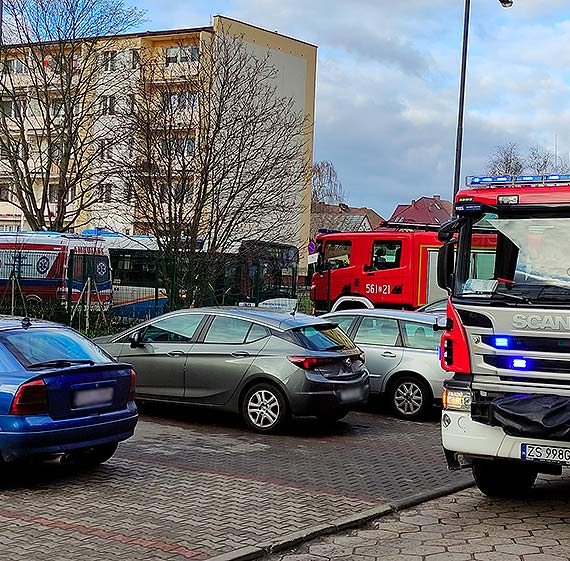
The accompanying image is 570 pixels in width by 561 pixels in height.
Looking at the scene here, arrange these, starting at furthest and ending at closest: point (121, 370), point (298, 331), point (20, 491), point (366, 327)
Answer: point (366, 327), point (298, 331), point (121, 370), point (20, 491)

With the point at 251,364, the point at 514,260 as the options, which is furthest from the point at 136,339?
the point at 514,260

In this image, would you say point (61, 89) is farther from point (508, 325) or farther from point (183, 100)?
point (508, 325)

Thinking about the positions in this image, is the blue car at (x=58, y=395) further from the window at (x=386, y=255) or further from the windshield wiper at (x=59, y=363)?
the window at (x=386, y=255)

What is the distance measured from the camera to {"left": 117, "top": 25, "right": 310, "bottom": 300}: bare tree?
20.2m

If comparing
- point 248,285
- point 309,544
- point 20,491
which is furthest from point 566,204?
point 248,285

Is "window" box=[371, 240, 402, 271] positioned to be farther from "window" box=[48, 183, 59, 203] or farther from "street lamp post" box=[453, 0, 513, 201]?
"window" box=[48, 183, 59, 203]

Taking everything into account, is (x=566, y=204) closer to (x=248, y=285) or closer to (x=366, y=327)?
(x=366, y=327)

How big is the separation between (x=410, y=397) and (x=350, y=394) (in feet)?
7.17

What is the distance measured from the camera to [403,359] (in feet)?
46.3

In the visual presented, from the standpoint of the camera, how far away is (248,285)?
73.8 feet

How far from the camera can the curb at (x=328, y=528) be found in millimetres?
6887

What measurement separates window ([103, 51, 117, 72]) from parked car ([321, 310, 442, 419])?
20.8 m

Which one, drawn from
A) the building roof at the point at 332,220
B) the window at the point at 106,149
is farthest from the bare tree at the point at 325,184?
the window at the point at 106,149

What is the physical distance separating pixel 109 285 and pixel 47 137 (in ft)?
42.1
